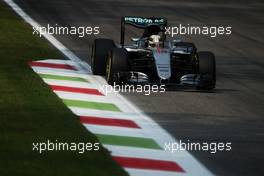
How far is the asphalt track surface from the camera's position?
51.7ft

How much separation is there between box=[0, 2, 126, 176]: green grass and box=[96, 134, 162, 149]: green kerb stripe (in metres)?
0.20

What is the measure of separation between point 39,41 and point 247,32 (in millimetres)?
7796

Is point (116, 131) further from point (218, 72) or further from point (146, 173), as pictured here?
point (218, 72)

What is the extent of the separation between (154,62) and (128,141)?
201 inches

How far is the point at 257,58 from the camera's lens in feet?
88.4

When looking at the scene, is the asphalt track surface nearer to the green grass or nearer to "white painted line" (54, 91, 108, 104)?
"white painted line" (54, 91, 108, 104)

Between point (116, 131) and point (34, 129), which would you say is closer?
point (34, 129)

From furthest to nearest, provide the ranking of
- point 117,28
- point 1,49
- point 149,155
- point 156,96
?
point 117,28, point 1,49, point 156,96, point 149,155

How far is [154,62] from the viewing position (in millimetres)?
20609

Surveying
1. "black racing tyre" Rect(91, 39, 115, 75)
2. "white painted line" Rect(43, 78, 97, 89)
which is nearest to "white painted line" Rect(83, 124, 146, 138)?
"white painted line" Rect(43, 78, 97, 89)

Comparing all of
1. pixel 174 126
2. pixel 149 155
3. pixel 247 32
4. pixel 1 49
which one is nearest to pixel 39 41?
pixel 1 49

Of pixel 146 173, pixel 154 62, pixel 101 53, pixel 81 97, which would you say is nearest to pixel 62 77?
pixel 101 53

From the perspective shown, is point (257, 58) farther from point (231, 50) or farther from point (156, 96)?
point (156, 96)

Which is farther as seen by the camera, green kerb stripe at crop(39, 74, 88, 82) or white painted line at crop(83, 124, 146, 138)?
green kerb stripe at crop(39, 74, 88, 82)
